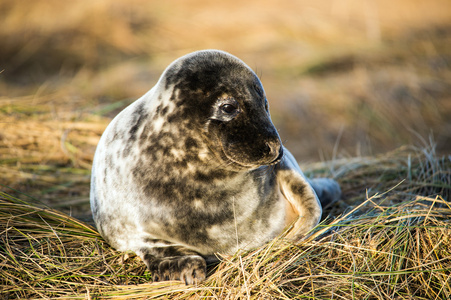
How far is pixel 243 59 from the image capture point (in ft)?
28.8

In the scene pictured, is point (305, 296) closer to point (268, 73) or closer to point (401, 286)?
point (401, 286)

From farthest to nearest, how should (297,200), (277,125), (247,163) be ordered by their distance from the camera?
(277,125), (297,200), (247,163)

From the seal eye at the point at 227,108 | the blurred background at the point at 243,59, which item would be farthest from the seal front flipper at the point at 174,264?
the blurred background at the point at 243,59

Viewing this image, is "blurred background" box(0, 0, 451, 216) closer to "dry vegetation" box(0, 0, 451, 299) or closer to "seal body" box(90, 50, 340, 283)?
"dry vegetation" box(0, 0, 451, 299)

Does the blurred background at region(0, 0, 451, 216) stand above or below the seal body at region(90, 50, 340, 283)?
below

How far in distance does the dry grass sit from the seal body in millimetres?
124

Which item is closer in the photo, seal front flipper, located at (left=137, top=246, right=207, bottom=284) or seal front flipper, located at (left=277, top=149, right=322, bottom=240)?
seal front flipper, located at (left=137, top=246, right=207, bottom=284)

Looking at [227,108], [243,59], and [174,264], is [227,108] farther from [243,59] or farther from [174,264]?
[243,59]

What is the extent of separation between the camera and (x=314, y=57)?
886 centimetres

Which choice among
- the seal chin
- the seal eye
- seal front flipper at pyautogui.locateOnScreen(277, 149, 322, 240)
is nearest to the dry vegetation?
seal front flipper at pyautogui.locateOnScreen(277, 149, 322, 240)

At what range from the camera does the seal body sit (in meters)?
2.33

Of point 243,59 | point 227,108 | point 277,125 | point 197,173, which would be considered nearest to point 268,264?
point 197,173

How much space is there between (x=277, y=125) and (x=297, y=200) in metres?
4.53

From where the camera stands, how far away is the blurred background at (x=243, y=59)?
450 cm
